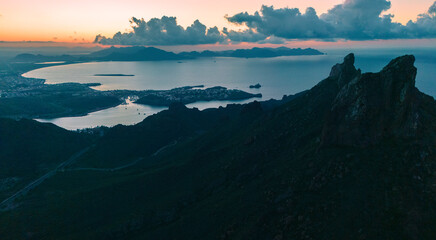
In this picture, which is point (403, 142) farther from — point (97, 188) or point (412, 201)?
point (97, 188)

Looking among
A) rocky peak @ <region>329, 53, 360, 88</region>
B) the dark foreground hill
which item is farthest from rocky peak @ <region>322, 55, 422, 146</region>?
rocky peak @ <region>329, 53, 360, 88</region>

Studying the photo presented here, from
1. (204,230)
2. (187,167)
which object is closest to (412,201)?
(204,230)

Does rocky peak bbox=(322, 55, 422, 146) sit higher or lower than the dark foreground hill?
higher

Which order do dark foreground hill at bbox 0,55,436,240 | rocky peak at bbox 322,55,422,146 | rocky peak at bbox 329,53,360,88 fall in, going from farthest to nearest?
rocky peak at bbox 329,53,360,88 < rocky peak at bbox 322,55,422,146 < dark foreground hill at bbox 0,55,436,240

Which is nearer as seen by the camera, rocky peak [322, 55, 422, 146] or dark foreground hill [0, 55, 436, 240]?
dark foreground hill [0, 55, 436, 240]

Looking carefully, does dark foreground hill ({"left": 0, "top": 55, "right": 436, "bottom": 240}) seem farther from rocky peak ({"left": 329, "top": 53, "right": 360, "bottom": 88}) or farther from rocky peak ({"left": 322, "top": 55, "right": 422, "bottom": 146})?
rocky peak ({"left": 329, "top": 53, "right": 360, "bottom": 88})

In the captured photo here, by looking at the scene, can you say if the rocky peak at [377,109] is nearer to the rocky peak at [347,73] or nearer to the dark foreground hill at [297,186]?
the dark foreground hill at [297,186]
